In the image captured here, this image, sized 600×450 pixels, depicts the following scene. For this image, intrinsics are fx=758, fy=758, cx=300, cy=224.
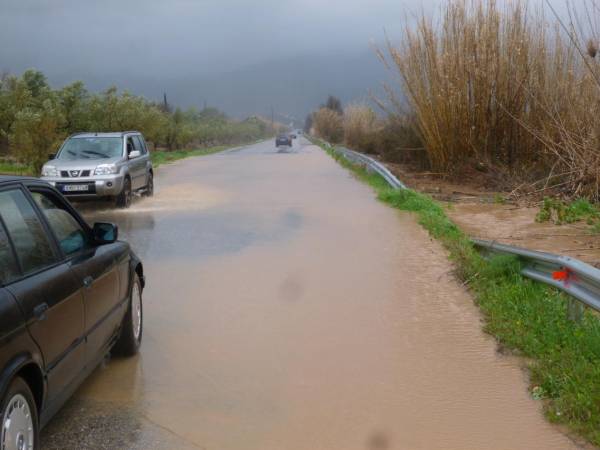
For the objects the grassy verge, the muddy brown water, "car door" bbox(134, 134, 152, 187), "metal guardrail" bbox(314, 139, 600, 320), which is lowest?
the muddy brown water

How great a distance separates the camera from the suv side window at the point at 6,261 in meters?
3.63

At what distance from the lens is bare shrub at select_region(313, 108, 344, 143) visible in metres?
73.9

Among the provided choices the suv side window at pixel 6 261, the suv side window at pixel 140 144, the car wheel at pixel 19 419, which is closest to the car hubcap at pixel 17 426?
the car wheel at pixel 19 419

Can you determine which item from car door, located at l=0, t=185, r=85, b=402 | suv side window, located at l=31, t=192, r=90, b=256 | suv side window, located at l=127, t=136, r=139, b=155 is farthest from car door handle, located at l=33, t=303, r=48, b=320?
suv side window, located at l=127, t=136, r=139, b=155

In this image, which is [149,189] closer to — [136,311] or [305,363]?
[136,311]

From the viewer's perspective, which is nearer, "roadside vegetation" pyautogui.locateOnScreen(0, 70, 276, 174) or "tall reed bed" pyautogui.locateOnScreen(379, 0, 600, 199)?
"tall reed bed" pyautogui.locateOnScreen(379, 0, 600, 199)

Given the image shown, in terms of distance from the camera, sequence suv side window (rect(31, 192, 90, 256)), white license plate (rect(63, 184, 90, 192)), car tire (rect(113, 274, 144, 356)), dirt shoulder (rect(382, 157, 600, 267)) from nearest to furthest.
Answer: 1. suv side window (rect(31, 192, 90, 256))
2. car tire (rect(113, 274, 144, 356))
3. dirt shoulder (rect(382, 157, 600, 267))
4. white license plate (rect(63, 184, 90, 192))

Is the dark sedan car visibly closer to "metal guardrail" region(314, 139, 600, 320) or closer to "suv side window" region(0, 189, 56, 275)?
"suv side window" region(0, 189, 56, 275)

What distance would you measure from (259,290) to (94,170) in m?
8.27

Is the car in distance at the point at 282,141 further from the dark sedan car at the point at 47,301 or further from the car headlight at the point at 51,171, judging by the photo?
the dark sedan car at the point at 47,301

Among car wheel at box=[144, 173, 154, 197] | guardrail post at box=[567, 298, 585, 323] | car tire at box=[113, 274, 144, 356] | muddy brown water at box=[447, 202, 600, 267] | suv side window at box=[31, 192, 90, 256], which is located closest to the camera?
suv side window at box=[31, 192, 90, 256]

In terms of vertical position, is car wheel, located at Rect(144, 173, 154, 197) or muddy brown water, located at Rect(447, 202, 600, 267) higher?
car wheel, located at Rect(144, 173, 154, 197)

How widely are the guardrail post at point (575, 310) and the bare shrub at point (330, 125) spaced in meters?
63.6

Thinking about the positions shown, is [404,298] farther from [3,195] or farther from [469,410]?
[3,195]
